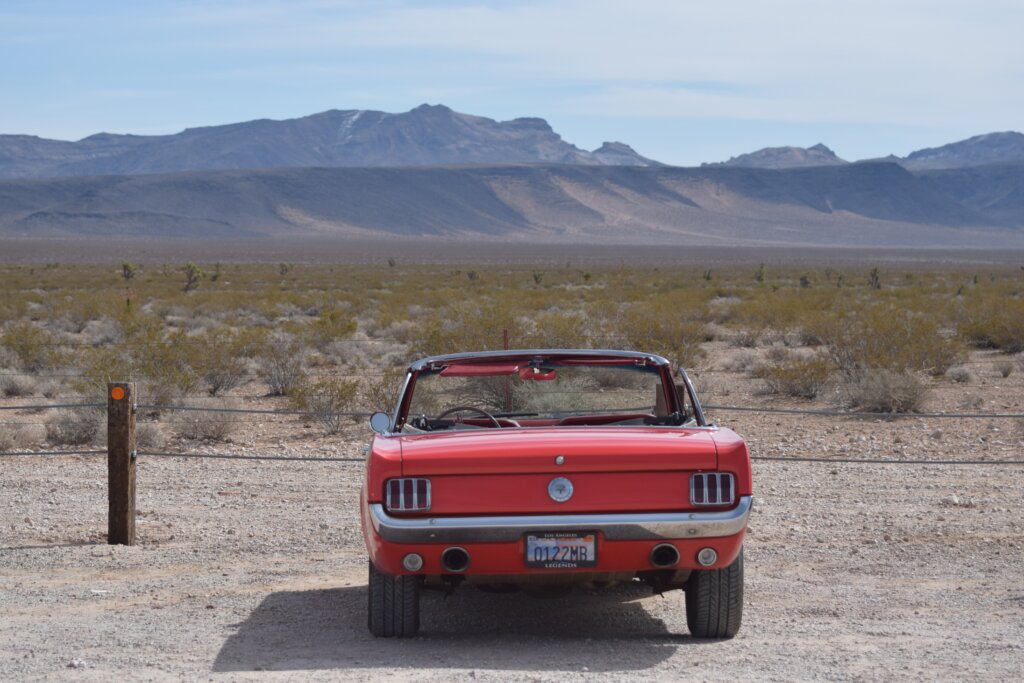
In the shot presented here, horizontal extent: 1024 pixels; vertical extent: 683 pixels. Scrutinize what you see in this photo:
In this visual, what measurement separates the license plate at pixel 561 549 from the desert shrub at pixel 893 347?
46.9 feet

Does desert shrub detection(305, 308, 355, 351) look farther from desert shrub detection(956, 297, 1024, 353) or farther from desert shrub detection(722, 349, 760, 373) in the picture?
desert shrub detection(956, 297, 1024, 353)

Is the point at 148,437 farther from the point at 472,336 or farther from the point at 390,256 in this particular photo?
the point at 390,256

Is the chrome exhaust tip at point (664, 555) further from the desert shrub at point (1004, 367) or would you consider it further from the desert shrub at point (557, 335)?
the desert shrub at point (1004, 367)

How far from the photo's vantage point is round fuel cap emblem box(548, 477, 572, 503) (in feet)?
19.2

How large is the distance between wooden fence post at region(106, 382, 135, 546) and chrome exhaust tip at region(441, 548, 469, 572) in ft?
12.3

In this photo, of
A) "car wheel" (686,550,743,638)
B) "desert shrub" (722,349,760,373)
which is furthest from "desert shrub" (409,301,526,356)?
"car wheel" (686,550,743,638)

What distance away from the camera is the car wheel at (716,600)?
6109 millimetres

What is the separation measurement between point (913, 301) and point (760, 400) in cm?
2185

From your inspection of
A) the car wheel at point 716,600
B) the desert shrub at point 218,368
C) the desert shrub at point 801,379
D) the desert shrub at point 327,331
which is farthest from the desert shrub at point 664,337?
the car wheel at point 716,600

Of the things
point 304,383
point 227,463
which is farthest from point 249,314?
point 227,463

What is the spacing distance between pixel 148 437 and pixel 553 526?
903 centimetres

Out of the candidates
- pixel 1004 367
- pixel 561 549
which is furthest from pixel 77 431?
pixel 1004 367

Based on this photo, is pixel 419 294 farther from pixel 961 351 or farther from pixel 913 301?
pixel 961 351

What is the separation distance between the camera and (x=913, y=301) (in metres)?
38.6
